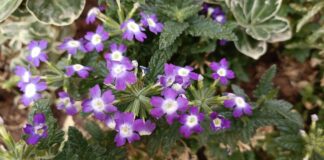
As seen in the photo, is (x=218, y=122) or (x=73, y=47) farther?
(x=73, y=47)

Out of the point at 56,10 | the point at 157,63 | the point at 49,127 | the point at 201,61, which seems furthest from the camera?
the point at 201,61

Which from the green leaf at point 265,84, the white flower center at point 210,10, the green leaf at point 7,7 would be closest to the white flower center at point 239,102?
the green leaf at point 265,84

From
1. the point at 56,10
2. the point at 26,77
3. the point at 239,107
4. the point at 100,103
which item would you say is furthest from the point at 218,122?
the point at 56,10

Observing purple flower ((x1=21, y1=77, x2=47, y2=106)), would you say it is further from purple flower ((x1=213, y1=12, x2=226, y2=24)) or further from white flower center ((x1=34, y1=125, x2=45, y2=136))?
purple flower ((x1=213, y1=12, x2=226, y2=24))

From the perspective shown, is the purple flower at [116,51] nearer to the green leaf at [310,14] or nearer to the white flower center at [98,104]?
the white flower center at [98,104]

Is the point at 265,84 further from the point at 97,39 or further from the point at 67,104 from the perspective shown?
the point at 67,104

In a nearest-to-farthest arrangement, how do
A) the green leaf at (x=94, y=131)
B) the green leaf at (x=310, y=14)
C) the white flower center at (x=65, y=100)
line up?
1. the white flower center at (x=65, y=100)
2. the green leaf at (x=94, y=131)
3. the green leaf at (x=310, y=14)
